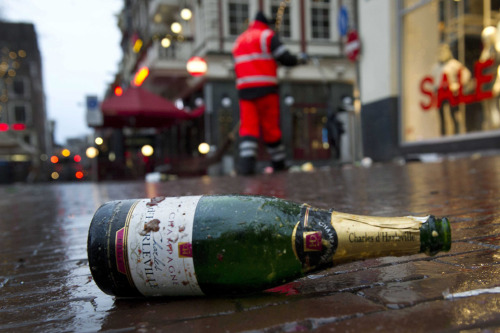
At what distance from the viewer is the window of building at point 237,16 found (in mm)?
19031

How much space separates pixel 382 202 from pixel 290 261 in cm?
205

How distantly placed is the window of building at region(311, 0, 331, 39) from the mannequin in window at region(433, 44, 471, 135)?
11.1 metres

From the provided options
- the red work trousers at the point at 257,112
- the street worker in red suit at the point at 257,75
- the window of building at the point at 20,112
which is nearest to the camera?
the street worker in red suit at the point at 257,75

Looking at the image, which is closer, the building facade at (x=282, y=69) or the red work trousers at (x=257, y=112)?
the red work trousers at (x=257, y=112)

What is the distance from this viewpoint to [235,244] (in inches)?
39.6

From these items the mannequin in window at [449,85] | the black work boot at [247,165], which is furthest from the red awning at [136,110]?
the mannequin in window at [449,85]

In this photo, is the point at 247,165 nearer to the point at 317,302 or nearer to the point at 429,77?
the point at 429,77

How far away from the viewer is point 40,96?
5669 cm

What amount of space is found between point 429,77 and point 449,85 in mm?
674

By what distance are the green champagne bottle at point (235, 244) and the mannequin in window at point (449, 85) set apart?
8.83 m

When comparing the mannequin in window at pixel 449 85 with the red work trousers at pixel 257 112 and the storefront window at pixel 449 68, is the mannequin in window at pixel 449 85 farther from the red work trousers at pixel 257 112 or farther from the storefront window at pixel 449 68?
the red work trousers at pixel 257 112

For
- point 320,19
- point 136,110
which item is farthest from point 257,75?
point 320,19

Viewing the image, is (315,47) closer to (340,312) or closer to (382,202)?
(382,202)

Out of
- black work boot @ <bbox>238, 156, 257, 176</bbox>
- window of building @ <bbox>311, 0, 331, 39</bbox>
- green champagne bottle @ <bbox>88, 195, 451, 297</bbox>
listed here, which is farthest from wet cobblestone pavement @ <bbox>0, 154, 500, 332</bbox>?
window of building @ <bbox>311, 0, 331, 39</bbox>
